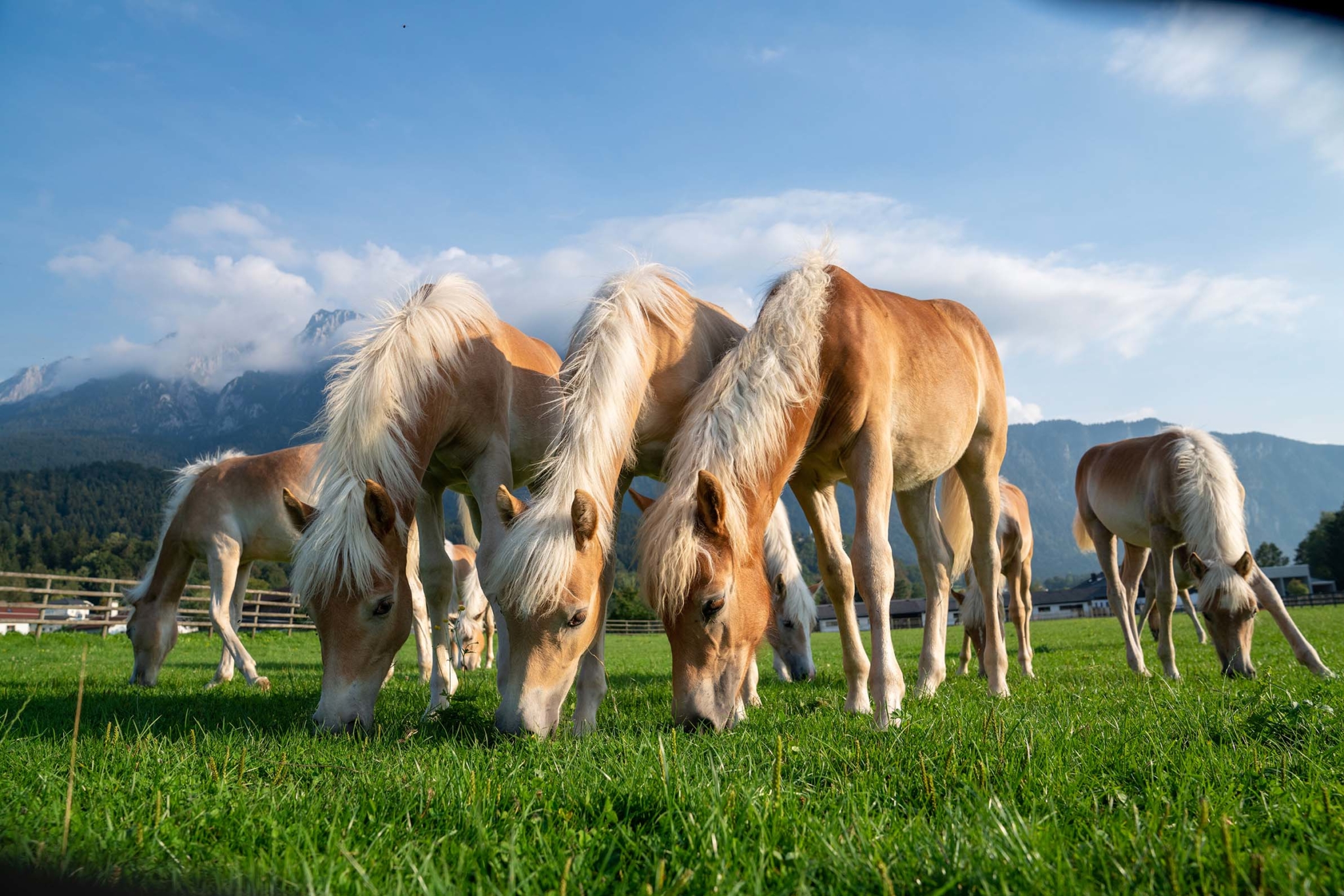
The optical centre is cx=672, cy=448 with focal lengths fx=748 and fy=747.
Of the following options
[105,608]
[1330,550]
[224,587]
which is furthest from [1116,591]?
[1330,550]

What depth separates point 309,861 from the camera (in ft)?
5.24

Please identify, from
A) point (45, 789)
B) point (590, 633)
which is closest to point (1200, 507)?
point (590, 633)

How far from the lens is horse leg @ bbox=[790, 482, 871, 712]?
15.1 feet

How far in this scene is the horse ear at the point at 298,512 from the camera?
446cm

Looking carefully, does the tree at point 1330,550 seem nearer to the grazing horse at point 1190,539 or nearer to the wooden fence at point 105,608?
the grazing horse at point 1190,539

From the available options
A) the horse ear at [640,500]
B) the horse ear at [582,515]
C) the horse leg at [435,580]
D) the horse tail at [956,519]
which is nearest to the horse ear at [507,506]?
the horse ear at [582,515]

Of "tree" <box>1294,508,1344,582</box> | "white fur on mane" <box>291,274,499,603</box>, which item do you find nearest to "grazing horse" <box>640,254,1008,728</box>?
"white fur on mane" <box>291,274,499,603</box>

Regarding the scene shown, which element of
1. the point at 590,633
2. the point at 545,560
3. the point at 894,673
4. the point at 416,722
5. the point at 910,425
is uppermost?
the point at 910,425

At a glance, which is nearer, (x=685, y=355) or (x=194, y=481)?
(x=685, y=355)

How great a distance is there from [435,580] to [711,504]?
3.19m

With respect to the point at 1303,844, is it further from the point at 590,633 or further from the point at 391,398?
the point at 391,398

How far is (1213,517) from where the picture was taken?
25.3 ft

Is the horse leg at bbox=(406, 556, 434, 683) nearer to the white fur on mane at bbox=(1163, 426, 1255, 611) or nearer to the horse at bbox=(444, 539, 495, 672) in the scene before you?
the horse at bbox=(444, 539, 495, 672)

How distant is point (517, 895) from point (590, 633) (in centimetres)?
258
